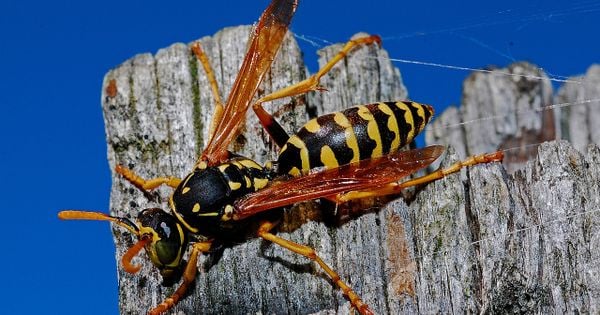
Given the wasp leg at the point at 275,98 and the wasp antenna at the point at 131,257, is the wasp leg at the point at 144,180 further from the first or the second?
the wasp leg at the point at 275,98

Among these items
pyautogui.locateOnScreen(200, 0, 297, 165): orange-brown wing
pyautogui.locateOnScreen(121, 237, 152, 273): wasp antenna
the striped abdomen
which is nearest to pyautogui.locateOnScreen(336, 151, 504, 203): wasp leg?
the striped abdomen

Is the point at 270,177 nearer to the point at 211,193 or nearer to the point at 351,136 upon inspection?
the point at 211,193

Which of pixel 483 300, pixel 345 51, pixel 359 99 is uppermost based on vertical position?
pixel 345 51

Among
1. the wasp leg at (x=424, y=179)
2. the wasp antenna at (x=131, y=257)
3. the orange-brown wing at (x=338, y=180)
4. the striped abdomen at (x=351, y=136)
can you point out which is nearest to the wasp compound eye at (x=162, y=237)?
the wasp antenna at (x=131, y=257)

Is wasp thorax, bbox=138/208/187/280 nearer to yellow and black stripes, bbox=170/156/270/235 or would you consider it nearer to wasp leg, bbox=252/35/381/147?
yellow and black stripes, bbox=170/156/270/235

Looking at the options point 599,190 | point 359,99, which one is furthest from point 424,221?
point 359,99

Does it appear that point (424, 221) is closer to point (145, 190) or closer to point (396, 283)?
point (396, 283)
